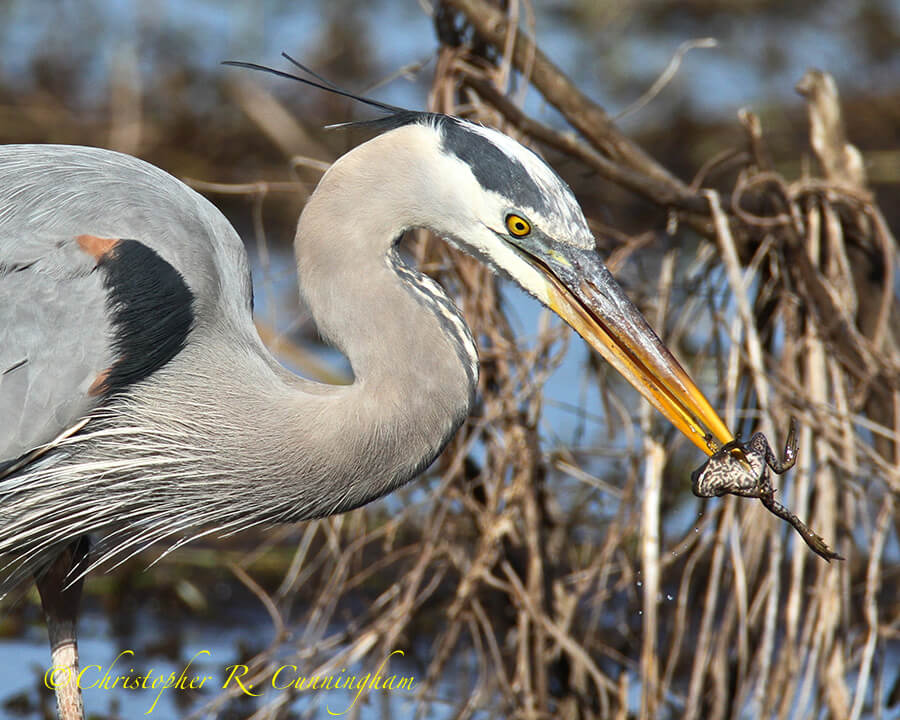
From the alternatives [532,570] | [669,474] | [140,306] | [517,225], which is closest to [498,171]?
[517,225]

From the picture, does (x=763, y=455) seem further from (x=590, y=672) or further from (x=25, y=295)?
(x=25, y=295)

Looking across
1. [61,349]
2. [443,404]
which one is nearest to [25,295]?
[61,349]

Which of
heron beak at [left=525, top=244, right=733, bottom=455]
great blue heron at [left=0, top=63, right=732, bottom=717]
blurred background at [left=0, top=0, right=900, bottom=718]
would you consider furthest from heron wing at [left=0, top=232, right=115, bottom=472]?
heron beak at [left=525, top=244, right=733, bottom=455]

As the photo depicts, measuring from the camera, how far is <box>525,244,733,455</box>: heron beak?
9.20ft

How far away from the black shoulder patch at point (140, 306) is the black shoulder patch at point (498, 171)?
0.70m

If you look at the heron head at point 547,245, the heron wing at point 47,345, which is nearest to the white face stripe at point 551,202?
the heron head at point 547,245

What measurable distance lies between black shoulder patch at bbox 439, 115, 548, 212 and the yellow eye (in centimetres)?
4

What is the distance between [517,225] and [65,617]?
1534 mm

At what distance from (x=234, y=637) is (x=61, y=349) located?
2.11 m

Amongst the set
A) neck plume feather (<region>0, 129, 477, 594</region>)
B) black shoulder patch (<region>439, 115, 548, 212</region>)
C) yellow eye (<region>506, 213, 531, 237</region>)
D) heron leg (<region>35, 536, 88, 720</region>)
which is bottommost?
heron leg (<region>35, 536, 88, 720</region>)

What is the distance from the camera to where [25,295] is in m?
3.01

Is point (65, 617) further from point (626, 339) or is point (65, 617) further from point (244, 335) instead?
point (626, 339)

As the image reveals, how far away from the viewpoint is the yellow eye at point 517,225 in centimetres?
279

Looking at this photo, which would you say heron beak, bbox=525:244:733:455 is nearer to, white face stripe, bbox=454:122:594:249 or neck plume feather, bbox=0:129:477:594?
white face stripe, bbox=454:122:594:249
